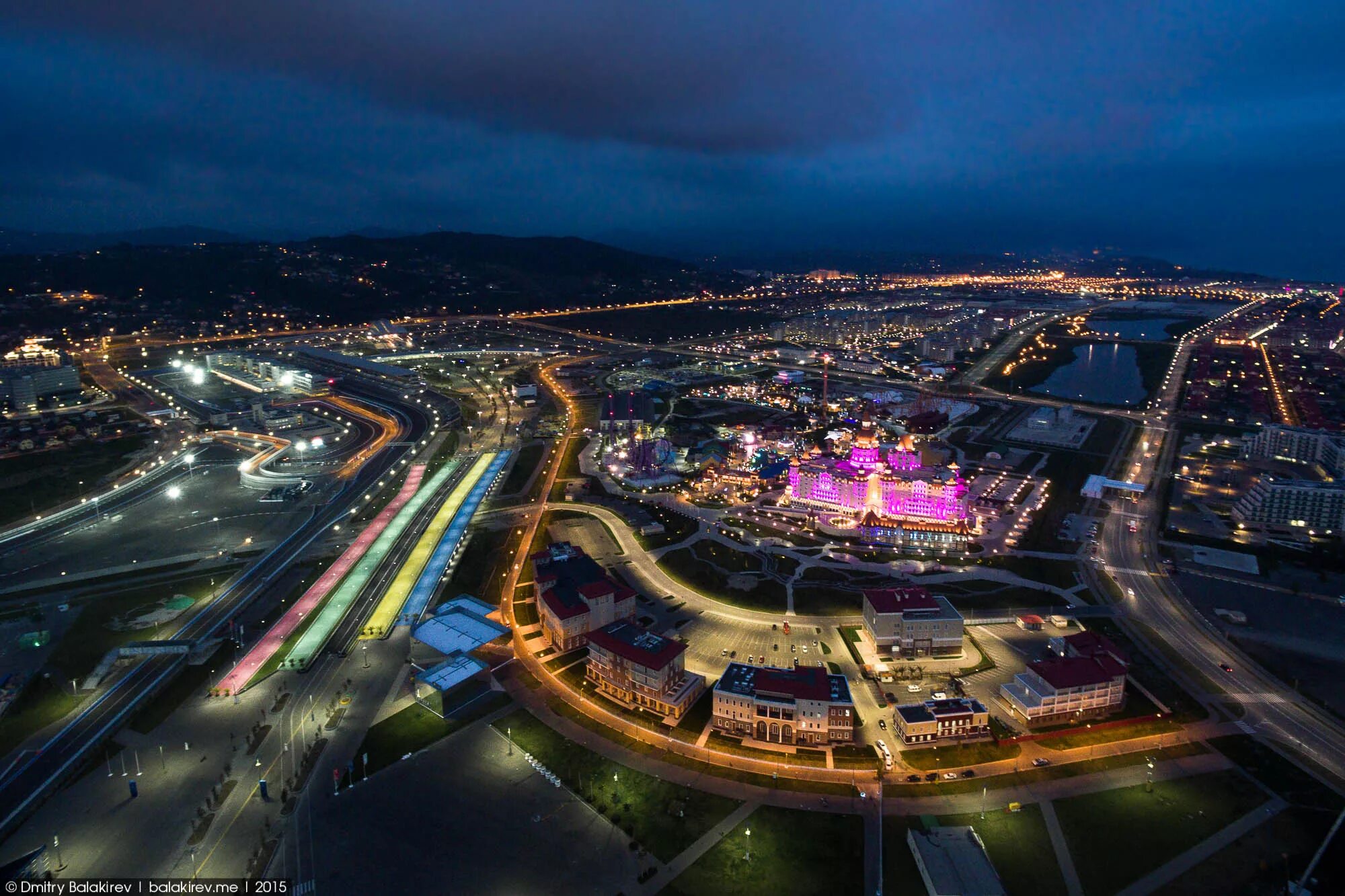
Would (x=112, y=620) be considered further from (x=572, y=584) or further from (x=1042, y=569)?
(x=1042, y=569)

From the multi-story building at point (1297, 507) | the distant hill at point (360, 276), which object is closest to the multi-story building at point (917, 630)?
the multi-story building at point (1297, 507)

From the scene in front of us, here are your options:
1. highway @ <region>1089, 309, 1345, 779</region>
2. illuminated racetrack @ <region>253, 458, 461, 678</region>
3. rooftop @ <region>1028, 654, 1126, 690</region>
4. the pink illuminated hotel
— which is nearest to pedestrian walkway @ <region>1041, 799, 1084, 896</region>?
rooftop @ <region>1028, 654, 1126, 690</region>

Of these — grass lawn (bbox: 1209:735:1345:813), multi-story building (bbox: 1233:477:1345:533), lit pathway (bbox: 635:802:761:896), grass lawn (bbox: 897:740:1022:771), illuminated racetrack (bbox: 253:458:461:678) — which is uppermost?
multi-story building (bbox: 1233:477:1345:533)

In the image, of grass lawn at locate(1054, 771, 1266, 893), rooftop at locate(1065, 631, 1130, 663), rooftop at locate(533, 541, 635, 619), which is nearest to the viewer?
grass lawn at locate(1054, 771, 1266, 893)

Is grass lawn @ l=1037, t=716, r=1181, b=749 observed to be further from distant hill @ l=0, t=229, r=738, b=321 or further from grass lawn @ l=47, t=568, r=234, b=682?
distant hill @ l=0, t=229, r=738, b=321

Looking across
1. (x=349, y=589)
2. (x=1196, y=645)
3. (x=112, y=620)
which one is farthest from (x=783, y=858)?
(x=112, y=620)

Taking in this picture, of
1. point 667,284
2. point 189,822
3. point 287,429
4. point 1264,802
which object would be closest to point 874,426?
point 1264,802

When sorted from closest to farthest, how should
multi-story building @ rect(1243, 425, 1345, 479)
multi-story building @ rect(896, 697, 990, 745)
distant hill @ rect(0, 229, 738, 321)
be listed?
multi-story building @ rect(896, 697, 990, 745)
multi-story building @ rect(1243, 425, 1345, 479)
distant hill @ rect(0, 229, 738, 321)
